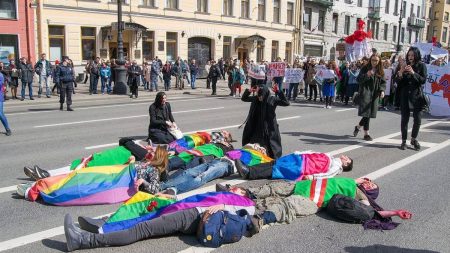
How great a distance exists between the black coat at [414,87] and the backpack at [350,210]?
4739 millimetres

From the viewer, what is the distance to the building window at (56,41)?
2488cm

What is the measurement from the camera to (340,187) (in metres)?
5.44

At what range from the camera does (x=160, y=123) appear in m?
8.77

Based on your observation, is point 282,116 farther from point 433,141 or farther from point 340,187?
point 340,187

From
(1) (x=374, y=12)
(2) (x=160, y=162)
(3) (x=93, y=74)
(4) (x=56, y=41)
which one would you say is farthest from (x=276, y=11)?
(2) (x=160, y=162)

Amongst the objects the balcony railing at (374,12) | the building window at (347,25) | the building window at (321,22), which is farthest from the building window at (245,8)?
the balcony railing at (374,12)

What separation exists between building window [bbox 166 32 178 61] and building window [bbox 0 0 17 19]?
1064 centimetres

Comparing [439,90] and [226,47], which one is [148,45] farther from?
[439,90]

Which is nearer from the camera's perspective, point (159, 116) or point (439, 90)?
point (159, 116)

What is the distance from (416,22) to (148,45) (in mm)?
50210

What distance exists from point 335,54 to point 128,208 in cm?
4679

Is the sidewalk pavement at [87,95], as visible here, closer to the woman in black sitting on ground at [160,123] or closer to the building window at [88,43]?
the building window at [88,43]

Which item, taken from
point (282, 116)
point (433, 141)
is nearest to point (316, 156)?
point (433, 141)

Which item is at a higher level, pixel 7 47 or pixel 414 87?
pixel 7 47
